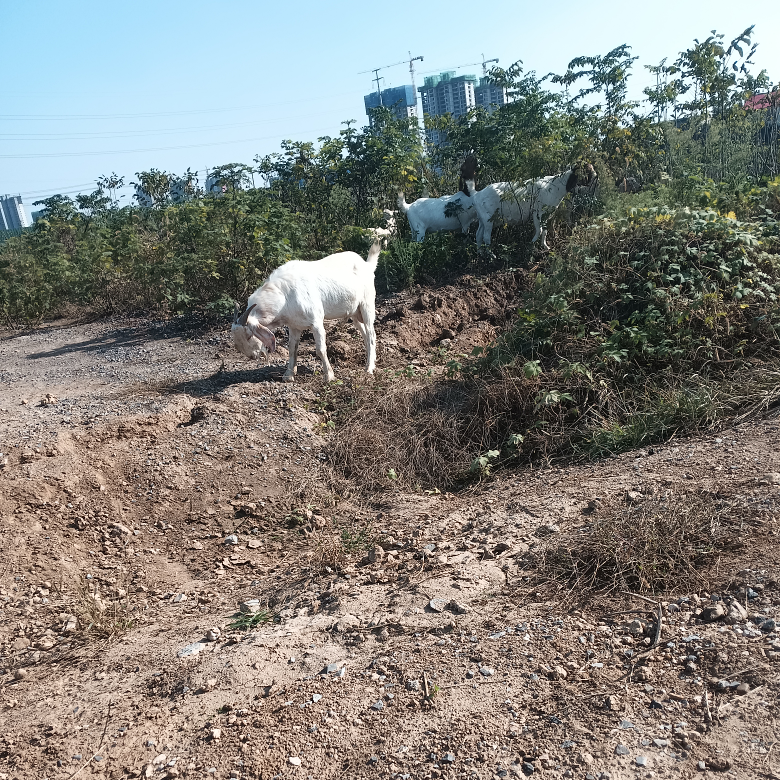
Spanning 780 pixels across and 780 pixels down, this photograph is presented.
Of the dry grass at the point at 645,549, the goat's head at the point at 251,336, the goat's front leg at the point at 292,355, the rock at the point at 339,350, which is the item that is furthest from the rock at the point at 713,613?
the rock at the point at 339,350

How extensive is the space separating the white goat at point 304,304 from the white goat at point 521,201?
433 centimetres

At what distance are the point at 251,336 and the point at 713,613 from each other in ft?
18.5

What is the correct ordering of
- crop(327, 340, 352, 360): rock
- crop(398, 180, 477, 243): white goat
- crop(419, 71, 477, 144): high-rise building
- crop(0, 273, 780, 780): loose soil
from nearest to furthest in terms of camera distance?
crop(0, 273, 780, 780): loose soil → crop(327, 340, 352, 360): rock → crop(398, 180, 477, 243): white goat → crop(419, 71, 477, 144): high-rise building

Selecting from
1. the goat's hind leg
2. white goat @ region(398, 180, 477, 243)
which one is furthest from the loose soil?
white goat @ region(398, 180, 477, 243)

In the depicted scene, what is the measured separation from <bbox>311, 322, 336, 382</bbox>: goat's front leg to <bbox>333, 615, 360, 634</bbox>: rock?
4.36 m

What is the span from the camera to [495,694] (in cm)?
323

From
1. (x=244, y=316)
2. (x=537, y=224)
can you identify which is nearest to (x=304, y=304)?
(x=244, y=316)

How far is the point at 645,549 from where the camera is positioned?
154 inches

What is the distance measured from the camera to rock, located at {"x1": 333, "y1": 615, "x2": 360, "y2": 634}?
12.8ft

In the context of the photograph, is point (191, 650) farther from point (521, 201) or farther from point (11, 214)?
point (11, 214)

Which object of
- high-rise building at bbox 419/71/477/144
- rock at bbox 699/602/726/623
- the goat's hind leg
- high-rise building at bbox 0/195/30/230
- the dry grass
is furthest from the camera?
high-rise building at bbox 0/195/30/230

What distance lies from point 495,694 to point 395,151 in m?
12.1

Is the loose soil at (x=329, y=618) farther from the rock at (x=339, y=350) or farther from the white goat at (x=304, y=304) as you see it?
the rock at (x=339, y=350)

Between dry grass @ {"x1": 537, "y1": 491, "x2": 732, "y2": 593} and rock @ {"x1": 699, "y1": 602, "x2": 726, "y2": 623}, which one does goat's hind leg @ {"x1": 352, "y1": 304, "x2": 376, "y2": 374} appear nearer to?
dry grass @ {"x1": 537, "y1": 491, "x2": 732, "y2": 593}
